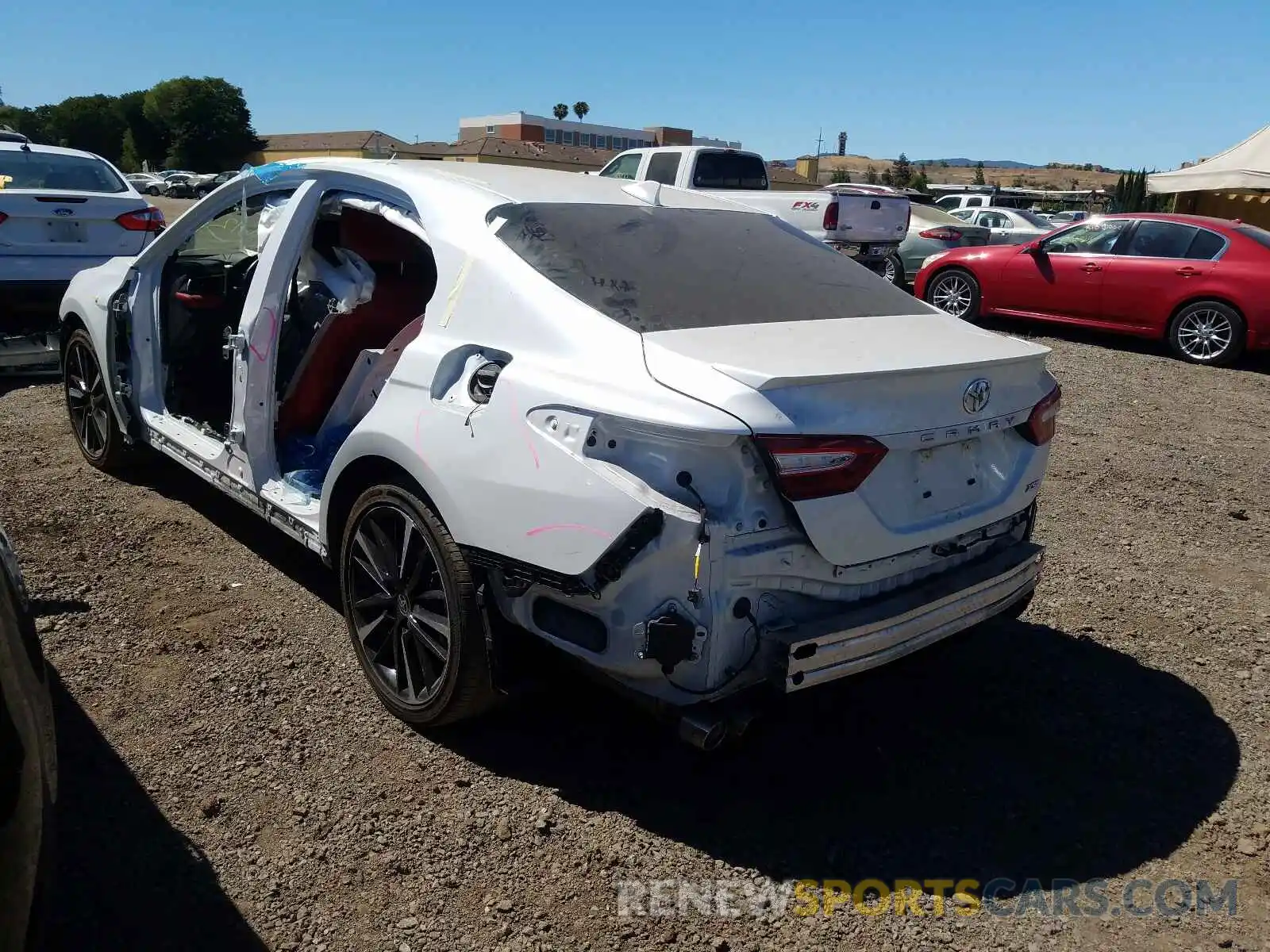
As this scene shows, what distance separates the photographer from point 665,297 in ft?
9.65

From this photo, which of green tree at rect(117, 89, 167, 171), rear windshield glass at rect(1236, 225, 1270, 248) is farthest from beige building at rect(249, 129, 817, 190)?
rear windshield glass at rect(1236, 225, 1270, 248)

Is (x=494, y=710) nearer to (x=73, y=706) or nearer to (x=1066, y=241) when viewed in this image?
(x=73, y=706)

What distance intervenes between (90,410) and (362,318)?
224 cm

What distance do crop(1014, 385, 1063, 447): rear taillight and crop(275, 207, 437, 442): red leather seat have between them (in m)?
2.52

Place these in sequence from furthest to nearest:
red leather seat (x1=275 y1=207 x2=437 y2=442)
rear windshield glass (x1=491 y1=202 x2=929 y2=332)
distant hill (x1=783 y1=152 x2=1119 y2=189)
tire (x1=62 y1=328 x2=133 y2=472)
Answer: distant hill (x1=783 y1=152 x2=1119 y2=189)
tire (x1=62 y1=328 x2=133 y2=472)
red leather seat (x1=275 y1=207 x2=437 y2=442)
rear windshield glass (x1=491 y1=202 x2=929 y2=332)

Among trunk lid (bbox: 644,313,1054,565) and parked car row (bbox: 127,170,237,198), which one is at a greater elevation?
parked car row (bbox: 127,170,237,198)

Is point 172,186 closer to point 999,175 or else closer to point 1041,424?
point 1041,424

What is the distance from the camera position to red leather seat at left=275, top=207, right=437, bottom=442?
4.20 m

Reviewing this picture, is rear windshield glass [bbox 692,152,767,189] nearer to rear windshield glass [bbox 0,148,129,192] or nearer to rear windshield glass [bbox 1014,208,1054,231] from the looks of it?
rear windshield glass [bbox 0,148,129,192]

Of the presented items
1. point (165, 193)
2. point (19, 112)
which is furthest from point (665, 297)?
point (19, 112)

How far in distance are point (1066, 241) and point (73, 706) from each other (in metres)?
11.0

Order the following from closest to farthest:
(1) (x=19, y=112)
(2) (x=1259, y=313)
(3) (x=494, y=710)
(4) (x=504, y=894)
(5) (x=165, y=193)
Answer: (4) (x=504, y=894), (3) (x=494, y=710), (2) (x=1259, y=313), (5) (x=165, y=193), (1) (x=19, y=112)

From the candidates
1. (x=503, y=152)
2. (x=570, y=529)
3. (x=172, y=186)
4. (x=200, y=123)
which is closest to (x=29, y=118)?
(x=200, y=123)

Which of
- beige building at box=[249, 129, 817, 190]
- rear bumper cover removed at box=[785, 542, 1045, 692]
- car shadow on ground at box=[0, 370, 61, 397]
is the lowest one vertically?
car shadow on ground at box=[0, 370, 61, 397]
